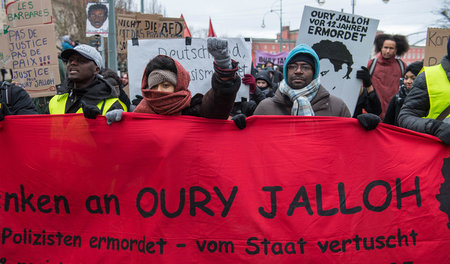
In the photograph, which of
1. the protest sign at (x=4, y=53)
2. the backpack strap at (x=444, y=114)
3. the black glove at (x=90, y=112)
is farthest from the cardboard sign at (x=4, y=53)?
the backpack strap at (x=444, y=114)

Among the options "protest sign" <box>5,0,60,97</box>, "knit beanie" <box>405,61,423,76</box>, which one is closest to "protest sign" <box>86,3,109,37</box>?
"protest sign" <box>5,0,60,97</box>

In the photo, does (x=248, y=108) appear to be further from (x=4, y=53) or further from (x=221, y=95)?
(x=4, y=53)

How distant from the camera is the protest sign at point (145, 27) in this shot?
645 centimetres

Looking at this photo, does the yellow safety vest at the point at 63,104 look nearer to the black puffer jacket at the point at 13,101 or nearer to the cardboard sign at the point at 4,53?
the black puffer jacket at the point at 13,101

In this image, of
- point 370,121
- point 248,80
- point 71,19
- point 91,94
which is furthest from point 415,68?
point 71,19

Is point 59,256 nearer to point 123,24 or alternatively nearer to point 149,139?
point 149,139

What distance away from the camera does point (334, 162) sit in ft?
8.28

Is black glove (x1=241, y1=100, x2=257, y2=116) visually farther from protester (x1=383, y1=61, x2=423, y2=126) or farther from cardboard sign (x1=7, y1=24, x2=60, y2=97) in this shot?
cardboard sign (x1=7, y1=24, x2=60, y2=97)

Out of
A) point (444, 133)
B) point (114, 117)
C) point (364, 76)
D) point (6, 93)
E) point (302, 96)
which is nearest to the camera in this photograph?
point (444, 133)

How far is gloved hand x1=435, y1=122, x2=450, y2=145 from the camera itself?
8.11ft

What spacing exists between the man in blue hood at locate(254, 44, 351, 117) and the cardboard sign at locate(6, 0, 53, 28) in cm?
374

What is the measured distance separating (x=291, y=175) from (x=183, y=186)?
0.65 meters

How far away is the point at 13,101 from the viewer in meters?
3.38

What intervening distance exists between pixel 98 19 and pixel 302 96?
7.80m
